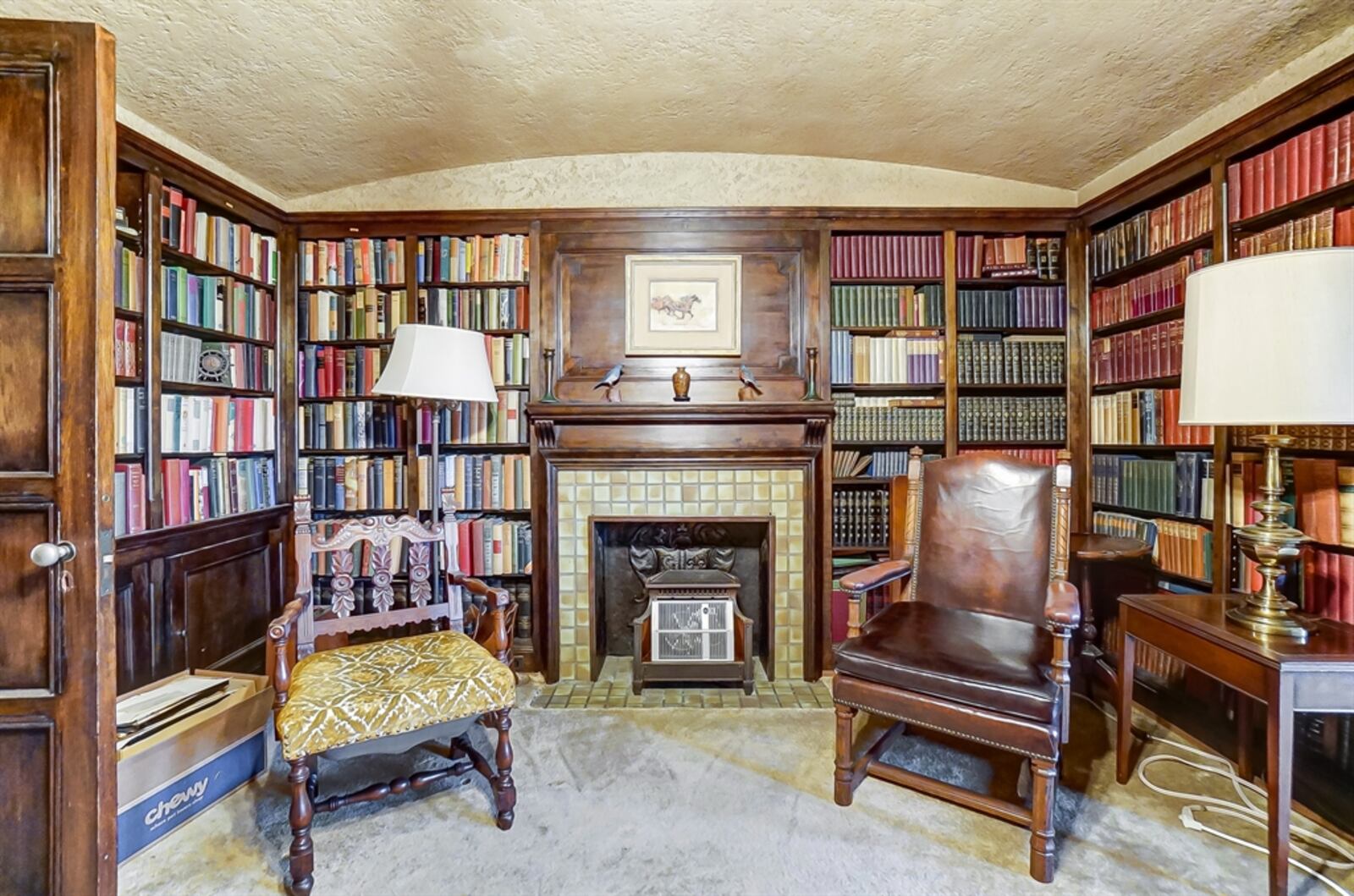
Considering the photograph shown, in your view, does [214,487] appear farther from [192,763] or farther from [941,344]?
[941,344]

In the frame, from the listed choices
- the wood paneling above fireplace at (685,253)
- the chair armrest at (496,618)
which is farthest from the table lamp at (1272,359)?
the chair armrest at (496,618)

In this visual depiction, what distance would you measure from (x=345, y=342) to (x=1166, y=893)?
3.60m

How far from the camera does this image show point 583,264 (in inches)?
109

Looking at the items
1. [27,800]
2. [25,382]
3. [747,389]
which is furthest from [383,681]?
[747,389]

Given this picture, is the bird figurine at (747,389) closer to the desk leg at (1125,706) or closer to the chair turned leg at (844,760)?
the chair turned leg at (844,760)

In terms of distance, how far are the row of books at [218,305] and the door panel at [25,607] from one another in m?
1.38

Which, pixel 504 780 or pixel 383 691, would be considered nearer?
pixel 383 691

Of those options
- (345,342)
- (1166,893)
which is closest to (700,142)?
(345,342)

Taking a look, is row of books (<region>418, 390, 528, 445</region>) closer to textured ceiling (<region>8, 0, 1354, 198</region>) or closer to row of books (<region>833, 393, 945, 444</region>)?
textured ceiling (<region>8, 0, 1354, 198</region>)

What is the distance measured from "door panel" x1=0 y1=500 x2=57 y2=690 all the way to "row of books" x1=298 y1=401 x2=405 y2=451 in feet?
5.46

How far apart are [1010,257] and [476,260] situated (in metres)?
2.63

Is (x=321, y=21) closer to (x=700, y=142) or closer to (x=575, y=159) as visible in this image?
(x=575, y=159)

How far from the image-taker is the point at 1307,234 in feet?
5.89

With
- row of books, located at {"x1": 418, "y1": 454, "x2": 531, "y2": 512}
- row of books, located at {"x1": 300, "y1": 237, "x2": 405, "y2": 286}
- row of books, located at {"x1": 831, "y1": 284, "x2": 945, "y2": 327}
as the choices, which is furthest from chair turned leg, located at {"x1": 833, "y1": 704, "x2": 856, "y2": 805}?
row of books, located at {"x1": 300, "y1": 237, "x2": 405, "y2": 286}
